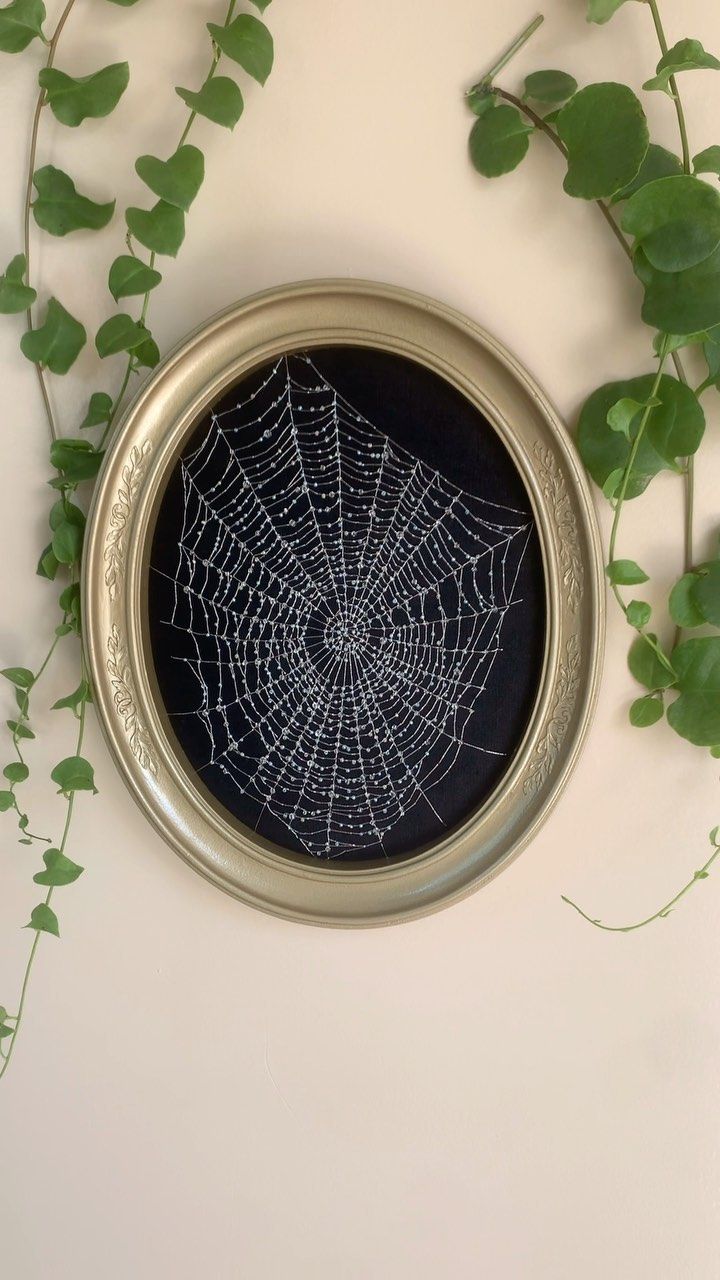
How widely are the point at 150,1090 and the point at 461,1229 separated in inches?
13.3

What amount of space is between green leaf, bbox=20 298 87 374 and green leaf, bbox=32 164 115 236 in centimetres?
6

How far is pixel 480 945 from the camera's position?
0.84 m

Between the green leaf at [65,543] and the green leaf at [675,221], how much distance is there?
0.53 m

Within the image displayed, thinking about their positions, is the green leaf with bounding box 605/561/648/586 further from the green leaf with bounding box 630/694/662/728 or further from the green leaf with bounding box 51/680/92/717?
the green leaf with bounding box 51/680/92/717

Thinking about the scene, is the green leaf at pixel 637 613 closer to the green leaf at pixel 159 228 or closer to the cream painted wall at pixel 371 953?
the cream painted wall at pixel 371 953

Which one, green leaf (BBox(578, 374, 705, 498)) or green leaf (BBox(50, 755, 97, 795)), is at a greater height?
green leaf (BBox(578, 374, 705, 498))

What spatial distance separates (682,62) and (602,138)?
69 mm

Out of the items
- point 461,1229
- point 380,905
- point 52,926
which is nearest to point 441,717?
point 380,905

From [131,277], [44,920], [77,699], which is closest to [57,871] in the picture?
[44,920]

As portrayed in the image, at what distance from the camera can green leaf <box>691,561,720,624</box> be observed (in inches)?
29.0

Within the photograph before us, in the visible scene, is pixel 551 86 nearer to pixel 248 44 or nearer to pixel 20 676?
pixel 248 44

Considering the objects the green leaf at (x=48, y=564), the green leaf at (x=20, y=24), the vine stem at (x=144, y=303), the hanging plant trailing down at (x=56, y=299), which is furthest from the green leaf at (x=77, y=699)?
the green leaf at (x=20, y=24)

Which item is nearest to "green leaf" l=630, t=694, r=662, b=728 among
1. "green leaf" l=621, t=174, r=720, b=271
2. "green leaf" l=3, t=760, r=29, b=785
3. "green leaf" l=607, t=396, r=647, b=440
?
"green leaf" l=607, t=396, r=647, b=440

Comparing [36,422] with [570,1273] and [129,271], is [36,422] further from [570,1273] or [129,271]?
[570,1273]
